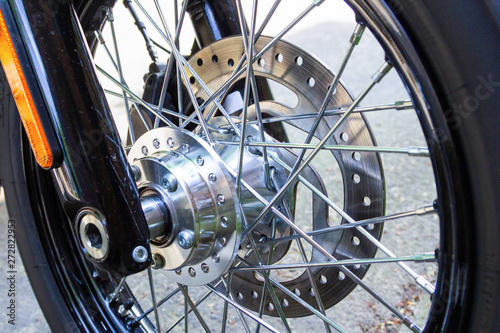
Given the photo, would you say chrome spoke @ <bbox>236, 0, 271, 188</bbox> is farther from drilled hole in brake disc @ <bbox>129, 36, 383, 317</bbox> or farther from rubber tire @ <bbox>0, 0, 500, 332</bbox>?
rubber tire @ <bbox>0, 0, 500, 332</bbox>

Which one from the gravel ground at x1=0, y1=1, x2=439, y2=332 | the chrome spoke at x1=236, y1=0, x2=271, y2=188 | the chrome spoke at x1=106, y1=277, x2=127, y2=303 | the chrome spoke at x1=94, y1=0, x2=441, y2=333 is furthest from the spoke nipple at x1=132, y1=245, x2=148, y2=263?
the gravel ground at x1=0, y1=1, x2=439, y2=332

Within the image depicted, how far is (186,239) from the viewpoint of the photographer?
2.16 feet

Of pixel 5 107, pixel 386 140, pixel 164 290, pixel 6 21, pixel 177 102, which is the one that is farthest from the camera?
pixel 386 140

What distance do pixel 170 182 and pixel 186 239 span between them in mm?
74

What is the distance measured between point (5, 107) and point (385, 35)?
59cm

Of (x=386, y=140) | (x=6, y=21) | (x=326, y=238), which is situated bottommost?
(x=326, y=238)

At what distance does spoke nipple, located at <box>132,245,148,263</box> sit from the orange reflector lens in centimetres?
13

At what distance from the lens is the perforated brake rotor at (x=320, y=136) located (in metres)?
0.73

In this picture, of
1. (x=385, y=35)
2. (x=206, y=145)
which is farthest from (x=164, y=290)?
(x=385, y=35)

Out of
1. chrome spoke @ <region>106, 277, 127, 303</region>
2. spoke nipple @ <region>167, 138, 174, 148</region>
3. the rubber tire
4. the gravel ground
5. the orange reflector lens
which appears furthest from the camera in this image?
the gravel ground

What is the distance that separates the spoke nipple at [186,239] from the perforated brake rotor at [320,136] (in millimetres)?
184

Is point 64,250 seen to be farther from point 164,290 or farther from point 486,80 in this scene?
point 486,80

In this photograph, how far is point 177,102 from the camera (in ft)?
2.95

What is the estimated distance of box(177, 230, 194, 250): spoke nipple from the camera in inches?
25.8
